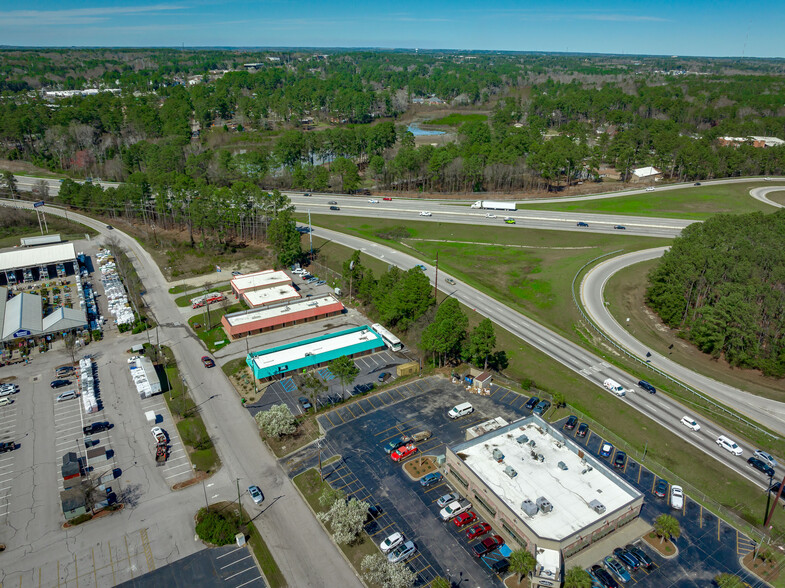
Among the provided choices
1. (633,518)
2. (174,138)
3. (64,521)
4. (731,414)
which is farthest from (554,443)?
(174,138)

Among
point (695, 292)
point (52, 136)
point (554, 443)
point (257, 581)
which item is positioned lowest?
point (257, 581)

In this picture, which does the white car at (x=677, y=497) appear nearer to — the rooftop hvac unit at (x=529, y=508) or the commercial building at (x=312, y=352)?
the rooftop hvac unit at (x=529, y=508)

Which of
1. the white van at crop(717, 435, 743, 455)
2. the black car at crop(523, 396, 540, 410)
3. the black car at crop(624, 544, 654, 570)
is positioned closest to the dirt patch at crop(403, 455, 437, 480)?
the black car at crop(523, 396, 540, 410)

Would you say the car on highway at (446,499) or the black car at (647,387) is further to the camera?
the black car at (647,387)

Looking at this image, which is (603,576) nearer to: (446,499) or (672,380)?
(446,499)

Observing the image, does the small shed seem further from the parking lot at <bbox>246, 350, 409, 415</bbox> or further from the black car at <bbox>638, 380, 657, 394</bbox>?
the black car at <bbox>638, 380, 657, 394</bbox>

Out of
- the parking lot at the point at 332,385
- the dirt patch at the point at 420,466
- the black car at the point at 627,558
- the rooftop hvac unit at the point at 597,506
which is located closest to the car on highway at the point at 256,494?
the parking lot at the point at 332,385

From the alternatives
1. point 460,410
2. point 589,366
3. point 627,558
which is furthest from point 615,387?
point 627,558

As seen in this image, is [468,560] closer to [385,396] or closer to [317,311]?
[385,396]
